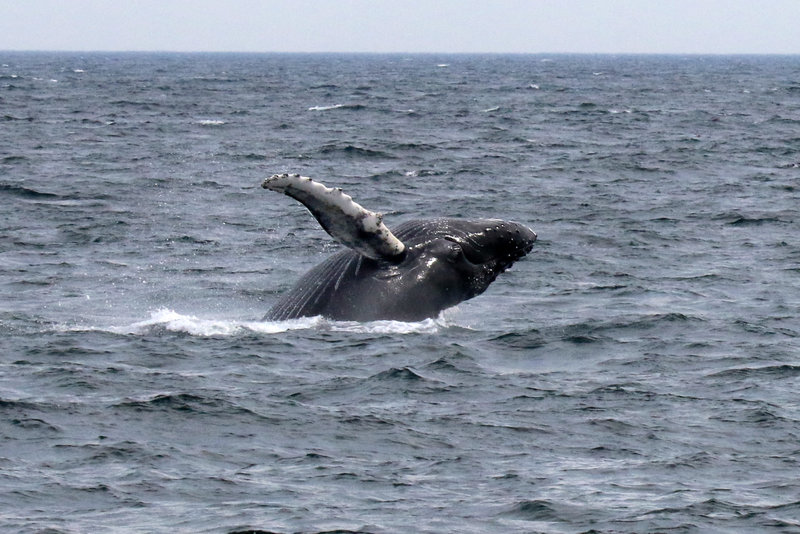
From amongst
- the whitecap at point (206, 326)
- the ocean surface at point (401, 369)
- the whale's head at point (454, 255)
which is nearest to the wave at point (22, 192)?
the ocean surface at point (401, 369)

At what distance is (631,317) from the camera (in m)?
17.2

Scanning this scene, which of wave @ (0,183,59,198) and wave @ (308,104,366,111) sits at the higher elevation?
wave @ (308,104,366,111)

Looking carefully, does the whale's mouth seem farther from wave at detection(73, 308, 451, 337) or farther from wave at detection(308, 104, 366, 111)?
wave at detection(308, 104, 366, 111)

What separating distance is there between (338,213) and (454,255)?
1710mm

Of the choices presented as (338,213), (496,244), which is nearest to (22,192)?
Result: (496,244)

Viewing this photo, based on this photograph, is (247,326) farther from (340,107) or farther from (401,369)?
(340,107)

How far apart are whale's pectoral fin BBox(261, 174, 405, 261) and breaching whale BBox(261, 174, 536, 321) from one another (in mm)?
37

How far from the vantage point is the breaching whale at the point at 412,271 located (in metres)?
14.6

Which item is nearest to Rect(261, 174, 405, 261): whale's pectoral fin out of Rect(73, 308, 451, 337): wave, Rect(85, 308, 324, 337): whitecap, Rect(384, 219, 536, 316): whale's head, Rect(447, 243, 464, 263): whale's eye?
Rect(384, 219, 536, 316): whale's head

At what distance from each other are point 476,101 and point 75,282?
59486 mm

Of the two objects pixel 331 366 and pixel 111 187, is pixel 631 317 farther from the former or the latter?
pixel 111 187

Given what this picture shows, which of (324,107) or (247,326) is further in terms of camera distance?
(324,107)

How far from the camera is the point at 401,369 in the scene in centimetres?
1379

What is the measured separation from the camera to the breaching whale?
14641 millimetres
